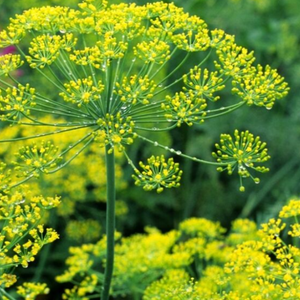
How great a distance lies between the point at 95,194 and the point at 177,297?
158cm

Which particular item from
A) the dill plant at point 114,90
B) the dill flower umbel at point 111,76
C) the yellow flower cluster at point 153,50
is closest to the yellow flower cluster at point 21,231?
the dill plant at point 114,90

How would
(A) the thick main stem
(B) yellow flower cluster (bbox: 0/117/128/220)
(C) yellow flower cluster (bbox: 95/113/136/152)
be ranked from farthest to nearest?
(B) yellow flower cluster (bbox: 0/117/128/220)
(A) the thick main stem
(C) yellow flower cluster (bbox: 95/113/136/152)

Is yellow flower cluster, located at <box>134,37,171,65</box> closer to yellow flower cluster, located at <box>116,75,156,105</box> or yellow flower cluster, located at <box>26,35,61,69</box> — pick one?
yellow flower cluster, located at <box>116,75,156,105</box>

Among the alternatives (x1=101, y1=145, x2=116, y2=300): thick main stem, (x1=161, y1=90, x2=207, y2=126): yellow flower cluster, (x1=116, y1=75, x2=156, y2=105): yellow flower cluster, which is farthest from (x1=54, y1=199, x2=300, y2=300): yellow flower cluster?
(x1=116, y1=75, x2=156, y2=105): yellow flower cluster

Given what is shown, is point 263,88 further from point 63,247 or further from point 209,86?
point 63,247

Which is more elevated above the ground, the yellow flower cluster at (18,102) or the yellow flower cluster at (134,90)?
the yellow flower cluster at (134,90)

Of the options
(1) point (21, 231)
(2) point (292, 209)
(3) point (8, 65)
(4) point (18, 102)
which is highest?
(3) point (8, 65)

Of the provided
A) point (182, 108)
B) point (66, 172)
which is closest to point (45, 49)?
point (182, 108)

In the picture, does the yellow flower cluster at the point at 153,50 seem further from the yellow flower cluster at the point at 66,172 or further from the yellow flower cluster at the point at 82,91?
the yellow flower cluster at the point at 66,172

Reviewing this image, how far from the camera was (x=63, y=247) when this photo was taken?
11.4ft

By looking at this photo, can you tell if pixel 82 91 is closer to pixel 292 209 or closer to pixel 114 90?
pixel 114 90

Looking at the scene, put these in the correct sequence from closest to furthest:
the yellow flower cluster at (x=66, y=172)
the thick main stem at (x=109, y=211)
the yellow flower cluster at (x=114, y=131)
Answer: the yellow flower cluster at (x=114, y=131) < the thick main stem at (x=109, y=211) < the yellow flower cluster at (x=66, y=172)

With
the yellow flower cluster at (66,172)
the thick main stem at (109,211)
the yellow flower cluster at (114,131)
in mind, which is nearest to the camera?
the yellow flower cluster at (114,131)

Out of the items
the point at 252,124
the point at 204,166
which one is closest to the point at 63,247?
the point at 204,166
